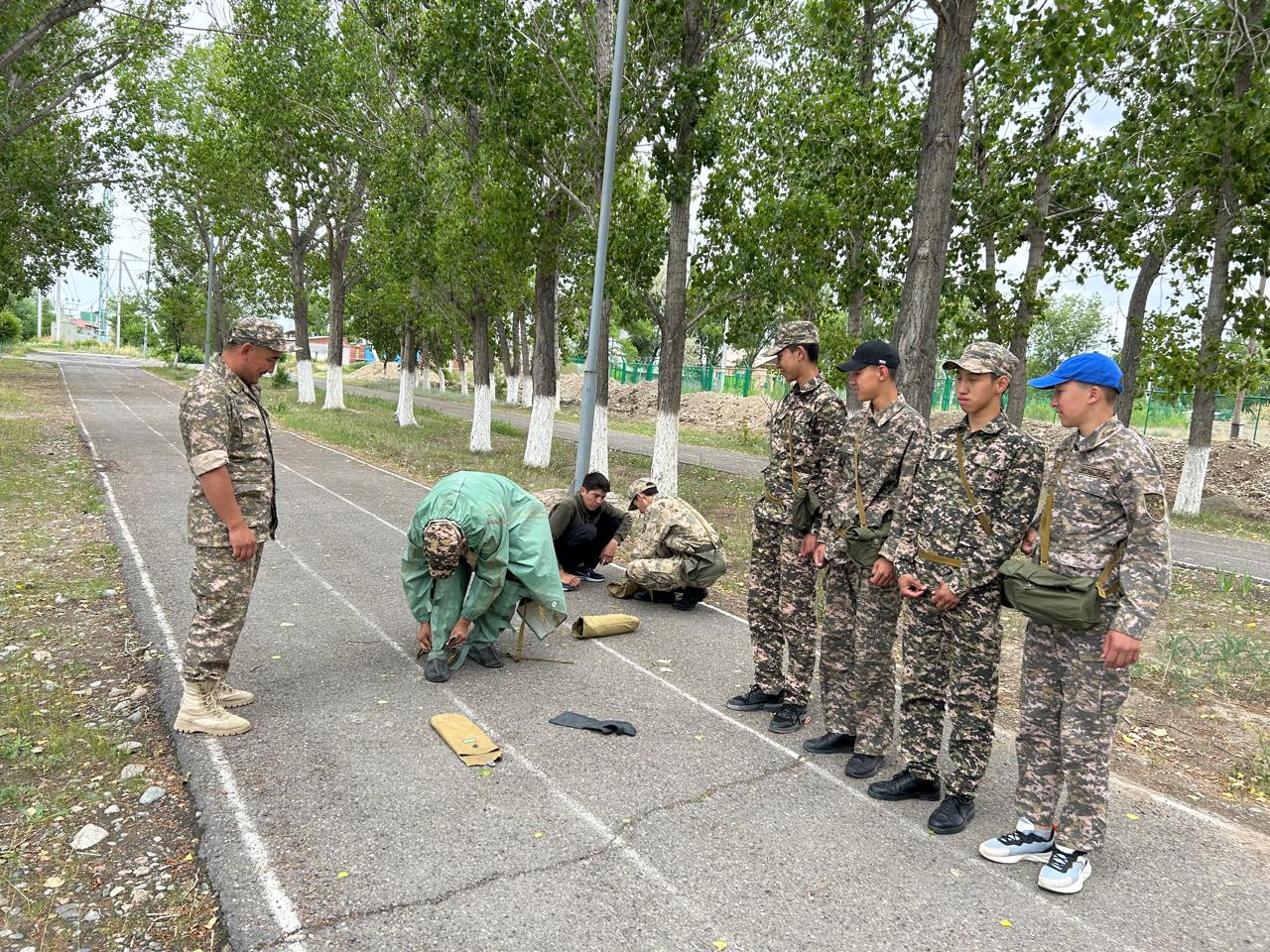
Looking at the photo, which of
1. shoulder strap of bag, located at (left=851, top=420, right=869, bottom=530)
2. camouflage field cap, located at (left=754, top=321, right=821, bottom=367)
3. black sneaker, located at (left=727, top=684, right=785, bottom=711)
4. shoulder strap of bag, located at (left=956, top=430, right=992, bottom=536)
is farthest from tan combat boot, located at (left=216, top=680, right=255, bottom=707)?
shoulder strap of bag, located at (left=956, top=430, right=992, bottom=536)

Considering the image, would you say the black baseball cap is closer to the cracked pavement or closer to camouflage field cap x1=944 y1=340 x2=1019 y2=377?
camouflage field cap x1=944 y1=340 x2=1019 y2=377

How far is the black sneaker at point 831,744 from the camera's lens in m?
4.57

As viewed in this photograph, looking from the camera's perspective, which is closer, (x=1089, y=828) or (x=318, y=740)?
(x=1089, y=828)

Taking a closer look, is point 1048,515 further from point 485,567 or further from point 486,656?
point 486,656

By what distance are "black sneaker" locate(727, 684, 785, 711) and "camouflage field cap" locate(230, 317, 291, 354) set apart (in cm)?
333

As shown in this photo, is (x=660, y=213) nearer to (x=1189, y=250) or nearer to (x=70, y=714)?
(x=1189, y=250)

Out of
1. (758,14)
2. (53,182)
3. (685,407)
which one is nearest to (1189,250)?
(758,14)

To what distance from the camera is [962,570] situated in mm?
3719

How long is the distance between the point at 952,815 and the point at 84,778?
4065 mm

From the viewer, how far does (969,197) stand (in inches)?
534

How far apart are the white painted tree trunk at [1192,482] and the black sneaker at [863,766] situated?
46.6 ft

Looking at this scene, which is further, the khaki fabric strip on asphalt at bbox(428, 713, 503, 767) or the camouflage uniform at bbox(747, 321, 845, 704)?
the camouflage uniform at bbox(747, 321, 845, 704)

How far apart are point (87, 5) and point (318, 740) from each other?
11.5 metres

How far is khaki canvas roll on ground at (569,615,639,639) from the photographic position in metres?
6.30
